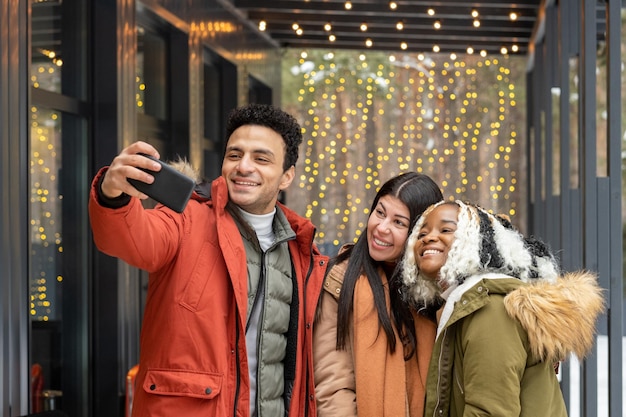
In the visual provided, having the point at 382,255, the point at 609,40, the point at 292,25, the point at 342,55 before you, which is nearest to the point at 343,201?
the point at 342,55

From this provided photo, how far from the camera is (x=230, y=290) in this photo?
2332 mm

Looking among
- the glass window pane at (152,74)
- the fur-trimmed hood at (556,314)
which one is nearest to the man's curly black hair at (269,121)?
the fur-trimmed hood at (556,314)

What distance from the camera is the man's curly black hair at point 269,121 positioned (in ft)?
8.14

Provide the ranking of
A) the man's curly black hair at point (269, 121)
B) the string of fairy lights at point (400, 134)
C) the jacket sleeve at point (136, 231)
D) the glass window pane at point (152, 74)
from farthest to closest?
the string of fairy lights at point (400, 134) < the glass window pane at point (152, 74) < the man's curly black hair at point (269, 121) < the jacket sleeve at point (136, 231)

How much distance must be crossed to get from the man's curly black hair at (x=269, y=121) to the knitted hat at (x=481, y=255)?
40 cm

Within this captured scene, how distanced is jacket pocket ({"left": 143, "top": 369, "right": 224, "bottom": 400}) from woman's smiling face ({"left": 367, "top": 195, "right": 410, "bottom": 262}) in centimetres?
62

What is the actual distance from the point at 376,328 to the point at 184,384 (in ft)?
1.88

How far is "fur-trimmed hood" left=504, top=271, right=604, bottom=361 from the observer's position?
7.25ft

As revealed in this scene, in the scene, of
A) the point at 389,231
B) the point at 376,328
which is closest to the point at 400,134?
the point at 389,231

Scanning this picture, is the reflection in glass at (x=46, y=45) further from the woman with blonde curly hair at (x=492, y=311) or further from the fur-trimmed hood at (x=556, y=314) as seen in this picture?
the fur-trimmed hood at (x=556, y=314)

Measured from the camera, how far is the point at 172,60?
598 centimetres

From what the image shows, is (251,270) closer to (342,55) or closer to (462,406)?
(462,406)

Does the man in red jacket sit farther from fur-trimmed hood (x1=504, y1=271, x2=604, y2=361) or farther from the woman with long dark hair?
fur-trimmed hood (x1=504, y1=271, x2=604, y2=361)

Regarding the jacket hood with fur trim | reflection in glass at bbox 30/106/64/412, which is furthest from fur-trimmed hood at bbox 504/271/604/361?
reflection in glass at bbox 30/106/64/412
